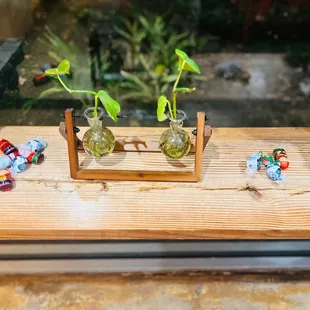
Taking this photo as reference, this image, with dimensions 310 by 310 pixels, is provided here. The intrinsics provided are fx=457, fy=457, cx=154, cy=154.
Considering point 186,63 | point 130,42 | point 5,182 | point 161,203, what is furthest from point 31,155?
point 130,42

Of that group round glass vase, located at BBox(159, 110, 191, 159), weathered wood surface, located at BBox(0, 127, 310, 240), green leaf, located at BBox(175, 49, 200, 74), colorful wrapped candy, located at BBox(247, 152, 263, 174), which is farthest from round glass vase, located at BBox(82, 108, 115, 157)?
colorful wrapped candy, located at BBox(247, 152, 263, 174)

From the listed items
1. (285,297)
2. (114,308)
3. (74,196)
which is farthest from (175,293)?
(74,196)

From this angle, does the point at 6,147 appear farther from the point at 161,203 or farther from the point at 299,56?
the point at 299,56

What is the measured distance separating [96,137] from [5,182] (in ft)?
0.93

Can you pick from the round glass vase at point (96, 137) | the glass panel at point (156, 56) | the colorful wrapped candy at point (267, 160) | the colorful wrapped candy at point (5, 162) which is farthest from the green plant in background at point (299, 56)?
the colorful wrapped candy at point (5, 162)

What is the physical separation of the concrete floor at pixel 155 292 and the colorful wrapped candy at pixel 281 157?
1.42ft

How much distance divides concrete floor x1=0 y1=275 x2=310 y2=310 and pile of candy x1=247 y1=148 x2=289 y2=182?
0.42 m

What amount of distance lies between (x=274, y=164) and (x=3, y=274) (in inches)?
38.4

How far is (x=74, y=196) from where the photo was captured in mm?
1273

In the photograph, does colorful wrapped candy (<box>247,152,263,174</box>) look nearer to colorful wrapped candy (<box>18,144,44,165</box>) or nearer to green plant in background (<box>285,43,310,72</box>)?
colorful wrapped candy (<box>18,144,44,165</box>)

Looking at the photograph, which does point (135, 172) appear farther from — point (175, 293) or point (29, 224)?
point (175, 293)

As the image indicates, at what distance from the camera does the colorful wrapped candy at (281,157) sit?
1.35 meters

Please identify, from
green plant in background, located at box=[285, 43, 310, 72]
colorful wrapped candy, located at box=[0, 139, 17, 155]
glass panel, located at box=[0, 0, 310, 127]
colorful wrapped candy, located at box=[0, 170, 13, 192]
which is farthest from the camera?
green plant in background, located at box=[285, 43, 310, 72]

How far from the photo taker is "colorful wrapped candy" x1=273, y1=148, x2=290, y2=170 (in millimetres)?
1349
